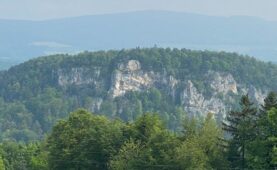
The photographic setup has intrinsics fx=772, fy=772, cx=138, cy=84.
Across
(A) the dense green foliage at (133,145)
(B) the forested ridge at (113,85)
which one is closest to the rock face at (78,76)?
(B) the forested ridge at (113,85)

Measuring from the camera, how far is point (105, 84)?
557 feet

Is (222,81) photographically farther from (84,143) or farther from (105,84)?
(84,143)

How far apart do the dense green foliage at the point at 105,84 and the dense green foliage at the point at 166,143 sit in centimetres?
10621

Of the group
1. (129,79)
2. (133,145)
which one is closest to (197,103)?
(129,79)

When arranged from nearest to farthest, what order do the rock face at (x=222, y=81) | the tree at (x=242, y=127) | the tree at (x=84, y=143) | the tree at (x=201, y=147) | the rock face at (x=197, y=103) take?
the tree at (x=242, y=127), the tree at (x=201, y=147), the tree at (x=84, y=143), the rock face at (x=197, y=103), the rock face at (x=222, y=81)

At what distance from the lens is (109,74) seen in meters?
168

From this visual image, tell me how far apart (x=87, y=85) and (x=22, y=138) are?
33094 mm

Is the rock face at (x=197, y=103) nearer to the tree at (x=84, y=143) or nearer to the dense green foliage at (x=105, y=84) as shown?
the dense green foliage at (x=105, y=84)

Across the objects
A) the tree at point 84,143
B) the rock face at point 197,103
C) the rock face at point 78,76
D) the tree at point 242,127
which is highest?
the tree at point 242,127

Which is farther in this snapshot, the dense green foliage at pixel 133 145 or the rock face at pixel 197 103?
the rock face at pixel 197 103

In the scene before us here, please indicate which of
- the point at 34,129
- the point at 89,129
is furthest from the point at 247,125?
the point at 34,129

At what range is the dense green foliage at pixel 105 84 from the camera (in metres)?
160

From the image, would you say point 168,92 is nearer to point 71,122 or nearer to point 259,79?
point 259,79

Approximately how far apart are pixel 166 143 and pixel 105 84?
12856cm
